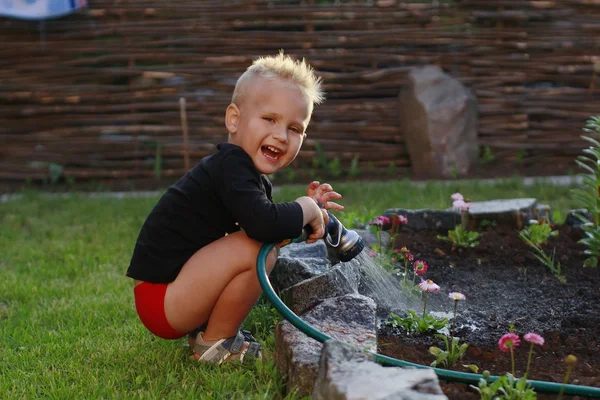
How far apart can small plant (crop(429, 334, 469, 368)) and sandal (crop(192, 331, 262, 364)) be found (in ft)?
1.78

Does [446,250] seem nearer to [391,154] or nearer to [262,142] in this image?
[262,142]

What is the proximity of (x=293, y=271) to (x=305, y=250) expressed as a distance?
1.05 feet

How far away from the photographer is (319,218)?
2270 mm

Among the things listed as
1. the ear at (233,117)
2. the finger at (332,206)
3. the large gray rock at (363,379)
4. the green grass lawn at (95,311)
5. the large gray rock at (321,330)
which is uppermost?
the ear at (233,117)

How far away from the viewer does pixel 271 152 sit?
7.51ft

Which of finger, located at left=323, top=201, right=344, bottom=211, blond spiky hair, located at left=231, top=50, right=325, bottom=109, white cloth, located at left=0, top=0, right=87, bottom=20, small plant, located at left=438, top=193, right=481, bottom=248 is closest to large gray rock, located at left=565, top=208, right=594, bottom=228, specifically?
small plant, located at left=438, top=193, right=481, bottom=248

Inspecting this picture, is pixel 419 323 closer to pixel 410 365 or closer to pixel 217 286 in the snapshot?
pixel 410 365

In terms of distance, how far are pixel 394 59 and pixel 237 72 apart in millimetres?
1256

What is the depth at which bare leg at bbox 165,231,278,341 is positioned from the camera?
2.22 meters

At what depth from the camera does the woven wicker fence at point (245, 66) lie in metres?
5.90

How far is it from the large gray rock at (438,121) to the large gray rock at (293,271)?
3209 mm

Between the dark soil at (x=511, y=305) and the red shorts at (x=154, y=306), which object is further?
the red shorts at (x=154, y=306)

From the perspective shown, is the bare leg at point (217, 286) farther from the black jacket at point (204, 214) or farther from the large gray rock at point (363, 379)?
the large gray rock at point (363, 379)

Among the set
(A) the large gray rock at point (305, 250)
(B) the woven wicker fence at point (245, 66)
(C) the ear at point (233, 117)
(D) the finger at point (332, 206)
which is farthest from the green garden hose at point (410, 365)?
(B) the woven wicker fence at point (245, 66)
